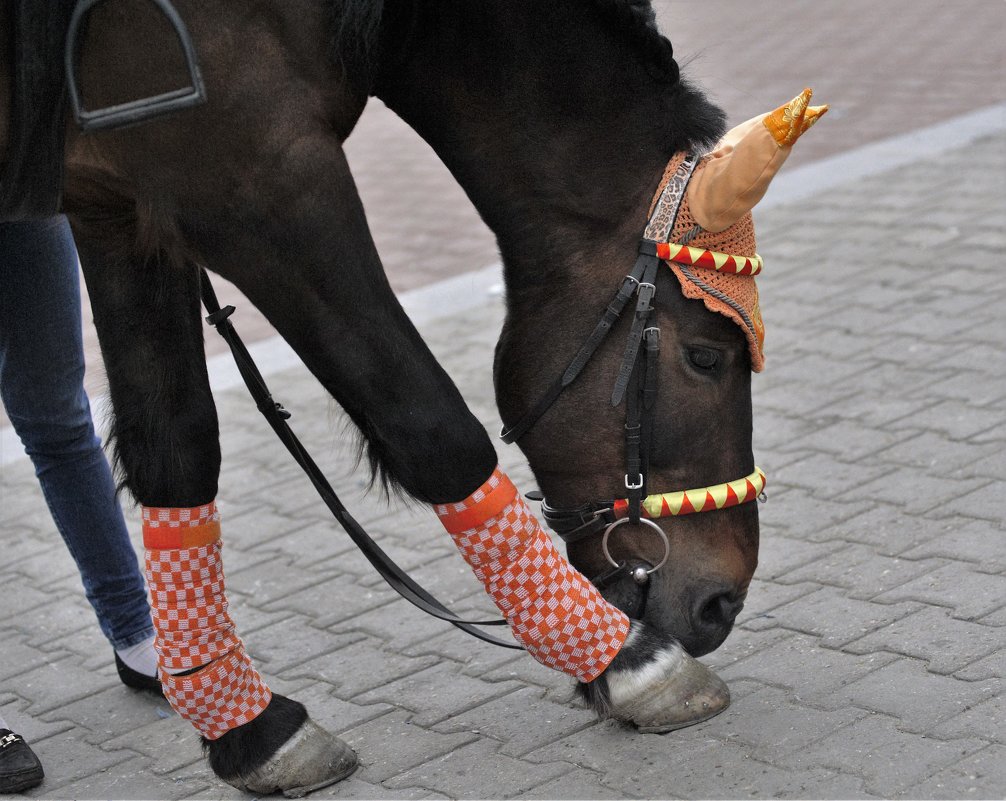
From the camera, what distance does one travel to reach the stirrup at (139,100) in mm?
2287

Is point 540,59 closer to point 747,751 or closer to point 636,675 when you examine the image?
point 636,675

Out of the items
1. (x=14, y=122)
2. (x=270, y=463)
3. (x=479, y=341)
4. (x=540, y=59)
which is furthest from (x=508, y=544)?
(x=479, y=341)

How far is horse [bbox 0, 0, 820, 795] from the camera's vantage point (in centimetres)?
237

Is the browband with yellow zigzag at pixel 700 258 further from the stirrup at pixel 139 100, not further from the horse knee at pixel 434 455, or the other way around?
the stirrup at pixel 139 100

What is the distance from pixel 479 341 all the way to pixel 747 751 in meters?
3.44

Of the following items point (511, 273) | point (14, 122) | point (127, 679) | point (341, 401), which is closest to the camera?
point (14, 122)

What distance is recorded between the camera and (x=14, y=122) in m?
2.39

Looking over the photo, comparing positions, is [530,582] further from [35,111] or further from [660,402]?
[35,111]

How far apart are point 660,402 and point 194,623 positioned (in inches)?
40.4

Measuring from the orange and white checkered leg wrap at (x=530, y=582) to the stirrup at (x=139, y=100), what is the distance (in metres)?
0.87

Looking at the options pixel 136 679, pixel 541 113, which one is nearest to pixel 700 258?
pixel 541 113

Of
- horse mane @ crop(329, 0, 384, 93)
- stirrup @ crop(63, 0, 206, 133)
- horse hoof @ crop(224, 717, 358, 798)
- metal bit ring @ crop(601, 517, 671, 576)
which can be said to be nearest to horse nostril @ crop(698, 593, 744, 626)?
metal bit ring @ crop(601, 517, 671, 576)

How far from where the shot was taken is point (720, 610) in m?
2.88

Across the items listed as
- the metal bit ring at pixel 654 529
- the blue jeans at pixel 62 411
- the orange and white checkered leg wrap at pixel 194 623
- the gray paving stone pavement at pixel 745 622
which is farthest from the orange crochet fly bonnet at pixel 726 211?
the blue jeans at pixel 62 411
